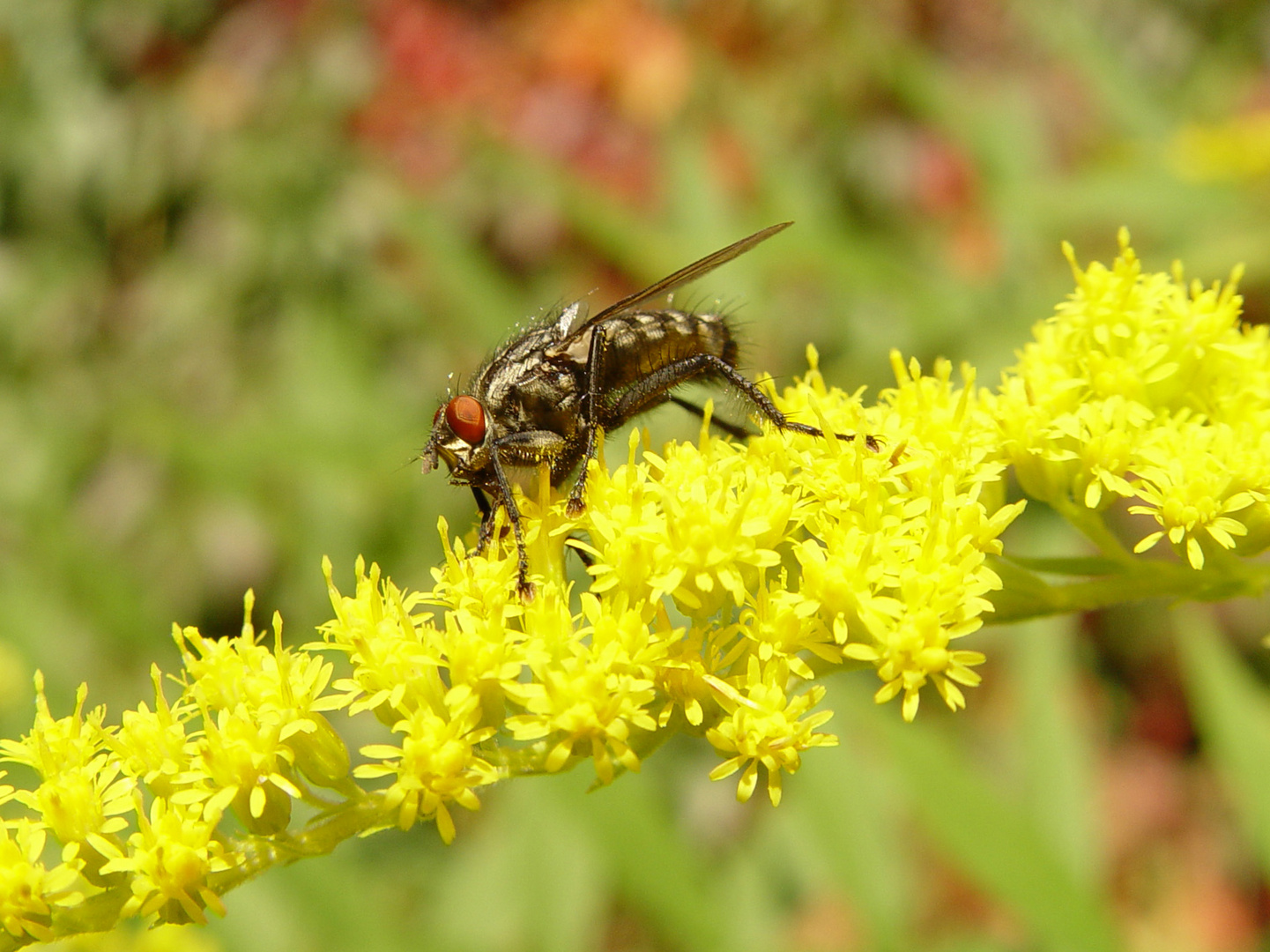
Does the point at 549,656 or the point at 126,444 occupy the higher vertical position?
the point at 549,656

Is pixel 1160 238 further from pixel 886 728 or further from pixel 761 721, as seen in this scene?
pixel 761 721

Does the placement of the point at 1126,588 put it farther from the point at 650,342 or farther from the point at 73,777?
the point at 73,777

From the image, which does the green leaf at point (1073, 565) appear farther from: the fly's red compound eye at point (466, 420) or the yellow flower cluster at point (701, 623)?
the fly's red compound eye at point (466, 420)

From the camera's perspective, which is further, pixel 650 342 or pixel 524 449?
pixel 650 342

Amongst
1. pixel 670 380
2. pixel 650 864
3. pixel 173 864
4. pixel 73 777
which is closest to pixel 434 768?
pixel 173 864

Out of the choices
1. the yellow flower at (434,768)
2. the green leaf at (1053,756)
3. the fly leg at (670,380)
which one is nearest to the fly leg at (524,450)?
the fly leg at (670,380)

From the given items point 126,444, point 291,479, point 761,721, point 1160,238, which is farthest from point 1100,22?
point 761,721
